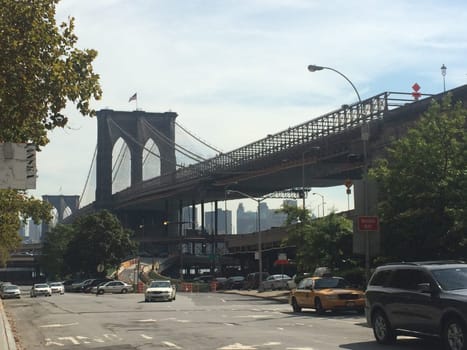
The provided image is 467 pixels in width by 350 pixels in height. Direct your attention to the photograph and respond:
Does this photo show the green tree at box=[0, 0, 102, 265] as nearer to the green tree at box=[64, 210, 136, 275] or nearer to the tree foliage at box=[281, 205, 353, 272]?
the tree foliage at box=[281, 205, 353, 272]

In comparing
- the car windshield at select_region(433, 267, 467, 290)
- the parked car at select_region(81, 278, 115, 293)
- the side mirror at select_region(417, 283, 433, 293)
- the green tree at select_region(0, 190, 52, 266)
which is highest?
the green tree at select_region(0, 190, 52, 266)

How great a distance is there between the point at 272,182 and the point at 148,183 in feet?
109

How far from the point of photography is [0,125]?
39.1 feet

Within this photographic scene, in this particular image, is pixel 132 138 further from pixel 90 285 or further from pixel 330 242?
pixel 330 242

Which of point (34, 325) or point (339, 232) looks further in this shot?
point (339, 232)

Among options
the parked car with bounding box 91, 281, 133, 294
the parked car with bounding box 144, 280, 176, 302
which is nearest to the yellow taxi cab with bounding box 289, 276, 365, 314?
the parked car with bounding box 144, 280, 176, 302

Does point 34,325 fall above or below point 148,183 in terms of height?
below

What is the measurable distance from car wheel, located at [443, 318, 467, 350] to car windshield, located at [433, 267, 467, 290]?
0.78 meters

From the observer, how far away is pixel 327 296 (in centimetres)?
2600

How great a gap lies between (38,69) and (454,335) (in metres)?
8.50

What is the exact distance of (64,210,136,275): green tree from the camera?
89.9m

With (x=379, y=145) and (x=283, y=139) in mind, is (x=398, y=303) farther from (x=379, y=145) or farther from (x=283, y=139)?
(x=283, y=139)

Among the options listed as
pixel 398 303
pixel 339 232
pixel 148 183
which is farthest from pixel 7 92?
pixel 148 183

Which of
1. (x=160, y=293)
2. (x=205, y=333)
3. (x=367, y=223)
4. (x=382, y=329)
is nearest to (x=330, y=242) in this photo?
(x=160, y=293)
